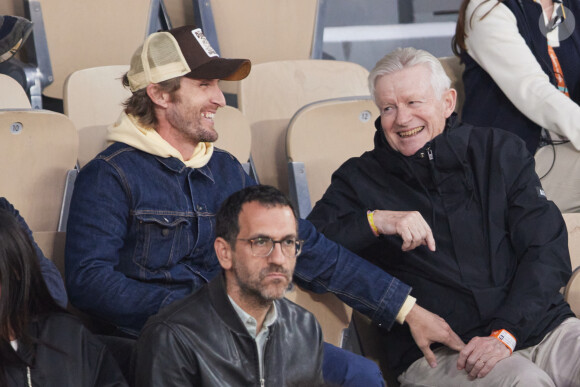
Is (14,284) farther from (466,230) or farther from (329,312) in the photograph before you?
(466,230)

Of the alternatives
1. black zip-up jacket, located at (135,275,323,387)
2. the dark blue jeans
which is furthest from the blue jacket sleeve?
black zip-up jacket, located at (135,275,323,387)

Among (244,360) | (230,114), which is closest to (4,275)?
(244,360)

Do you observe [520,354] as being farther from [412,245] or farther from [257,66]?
[257,66]

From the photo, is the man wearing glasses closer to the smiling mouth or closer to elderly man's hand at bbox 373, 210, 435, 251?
elderly man's hand at bbox 373, 210, 435, 251

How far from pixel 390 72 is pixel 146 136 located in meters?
0.72

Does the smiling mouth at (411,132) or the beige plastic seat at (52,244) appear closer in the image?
the beige plastic seat at (52,244)

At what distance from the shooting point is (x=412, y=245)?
227 centimetres

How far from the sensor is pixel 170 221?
7.23ft

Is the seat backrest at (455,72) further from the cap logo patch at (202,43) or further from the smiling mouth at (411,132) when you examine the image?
the cap logo patch at (202,43)

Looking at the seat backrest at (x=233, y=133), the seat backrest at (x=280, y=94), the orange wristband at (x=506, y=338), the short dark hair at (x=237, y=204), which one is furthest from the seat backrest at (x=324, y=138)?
the short dark hair at (x=237, y=204)

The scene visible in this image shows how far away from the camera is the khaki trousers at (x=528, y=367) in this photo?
6.97 feet

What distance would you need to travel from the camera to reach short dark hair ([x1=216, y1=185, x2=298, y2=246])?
72.9 inches

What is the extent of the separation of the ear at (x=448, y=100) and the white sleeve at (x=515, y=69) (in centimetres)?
65

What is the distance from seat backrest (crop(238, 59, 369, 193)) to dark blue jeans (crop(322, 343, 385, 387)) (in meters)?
1.26
